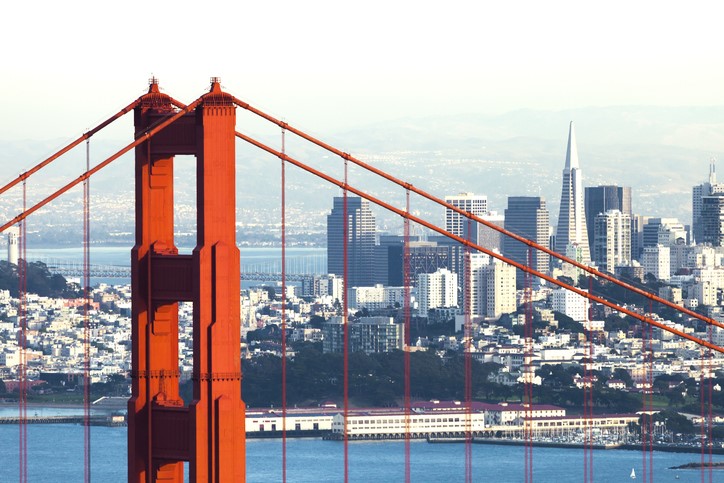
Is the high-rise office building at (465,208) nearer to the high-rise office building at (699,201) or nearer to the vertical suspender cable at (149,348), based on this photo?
the high-rise office building at (699,201)

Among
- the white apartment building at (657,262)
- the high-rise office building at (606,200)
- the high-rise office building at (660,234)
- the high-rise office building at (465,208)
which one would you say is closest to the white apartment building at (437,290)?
the white apartment building at (657,262)

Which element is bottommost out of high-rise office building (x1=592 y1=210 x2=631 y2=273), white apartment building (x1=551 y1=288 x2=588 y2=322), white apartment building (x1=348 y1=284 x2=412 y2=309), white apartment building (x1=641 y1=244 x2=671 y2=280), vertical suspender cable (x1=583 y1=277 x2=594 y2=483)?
vertical suspender cable (x1=583 y1=277 x2=594 y2=483)

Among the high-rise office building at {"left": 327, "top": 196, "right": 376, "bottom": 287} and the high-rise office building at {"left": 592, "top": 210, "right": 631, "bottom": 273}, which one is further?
the high-rise office building at {"left": 592, "top": 210, "right": 631, "bottom": 273}

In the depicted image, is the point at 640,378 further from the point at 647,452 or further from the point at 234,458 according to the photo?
the point at 234,458

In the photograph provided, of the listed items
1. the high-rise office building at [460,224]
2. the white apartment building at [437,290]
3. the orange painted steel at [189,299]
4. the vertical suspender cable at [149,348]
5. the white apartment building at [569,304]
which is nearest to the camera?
the orange painted steel at [189,299]

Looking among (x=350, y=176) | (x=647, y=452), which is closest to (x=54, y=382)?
(x=647, y=452)

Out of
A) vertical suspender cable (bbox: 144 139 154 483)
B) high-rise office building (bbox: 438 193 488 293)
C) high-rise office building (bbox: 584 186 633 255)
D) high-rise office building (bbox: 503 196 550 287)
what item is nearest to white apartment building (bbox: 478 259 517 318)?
high-rise office building (bbox: 438 193 488 293)

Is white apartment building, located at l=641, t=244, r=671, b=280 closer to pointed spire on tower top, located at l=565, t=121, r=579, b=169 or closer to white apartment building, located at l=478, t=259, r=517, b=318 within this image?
white apartment building, located at l=478, t=259, r=517, b=318
